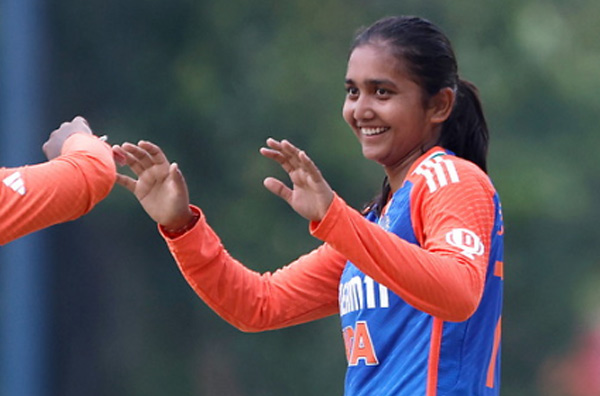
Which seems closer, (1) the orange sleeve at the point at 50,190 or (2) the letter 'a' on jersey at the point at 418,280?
(2) the letter 'a' on jersey at the point at 418,280

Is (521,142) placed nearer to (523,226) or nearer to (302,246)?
(523,226)

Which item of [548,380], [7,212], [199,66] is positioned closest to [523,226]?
[548,380]

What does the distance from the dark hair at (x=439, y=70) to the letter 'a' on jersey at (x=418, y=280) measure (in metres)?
0.10

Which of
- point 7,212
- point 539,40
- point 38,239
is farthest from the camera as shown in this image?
point 539,40

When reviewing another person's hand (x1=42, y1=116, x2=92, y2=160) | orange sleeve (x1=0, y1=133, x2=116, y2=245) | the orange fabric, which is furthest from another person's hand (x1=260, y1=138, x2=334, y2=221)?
another person's hand (x1=42, y1=116, x2=92, y2=160)

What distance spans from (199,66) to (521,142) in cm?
160

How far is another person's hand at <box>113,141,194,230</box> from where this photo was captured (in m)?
2.37

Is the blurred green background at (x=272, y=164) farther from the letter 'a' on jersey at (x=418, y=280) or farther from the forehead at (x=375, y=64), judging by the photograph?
the forehead at (x=375, y=64)

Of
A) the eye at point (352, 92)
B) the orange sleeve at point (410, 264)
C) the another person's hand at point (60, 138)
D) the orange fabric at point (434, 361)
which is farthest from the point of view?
the another person's hand at point (60, 138)

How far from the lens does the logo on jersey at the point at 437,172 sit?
214cm

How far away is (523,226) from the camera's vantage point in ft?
16.7

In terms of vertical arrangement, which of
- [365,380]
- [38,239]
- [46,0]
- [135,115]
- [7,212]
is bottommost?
[365,380]

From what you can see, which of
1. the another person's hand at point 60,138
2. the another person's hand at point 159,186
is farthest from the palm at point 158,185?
the another person's hand at point 60,138

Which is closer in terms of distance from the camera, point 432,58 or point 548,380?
point 432,58
